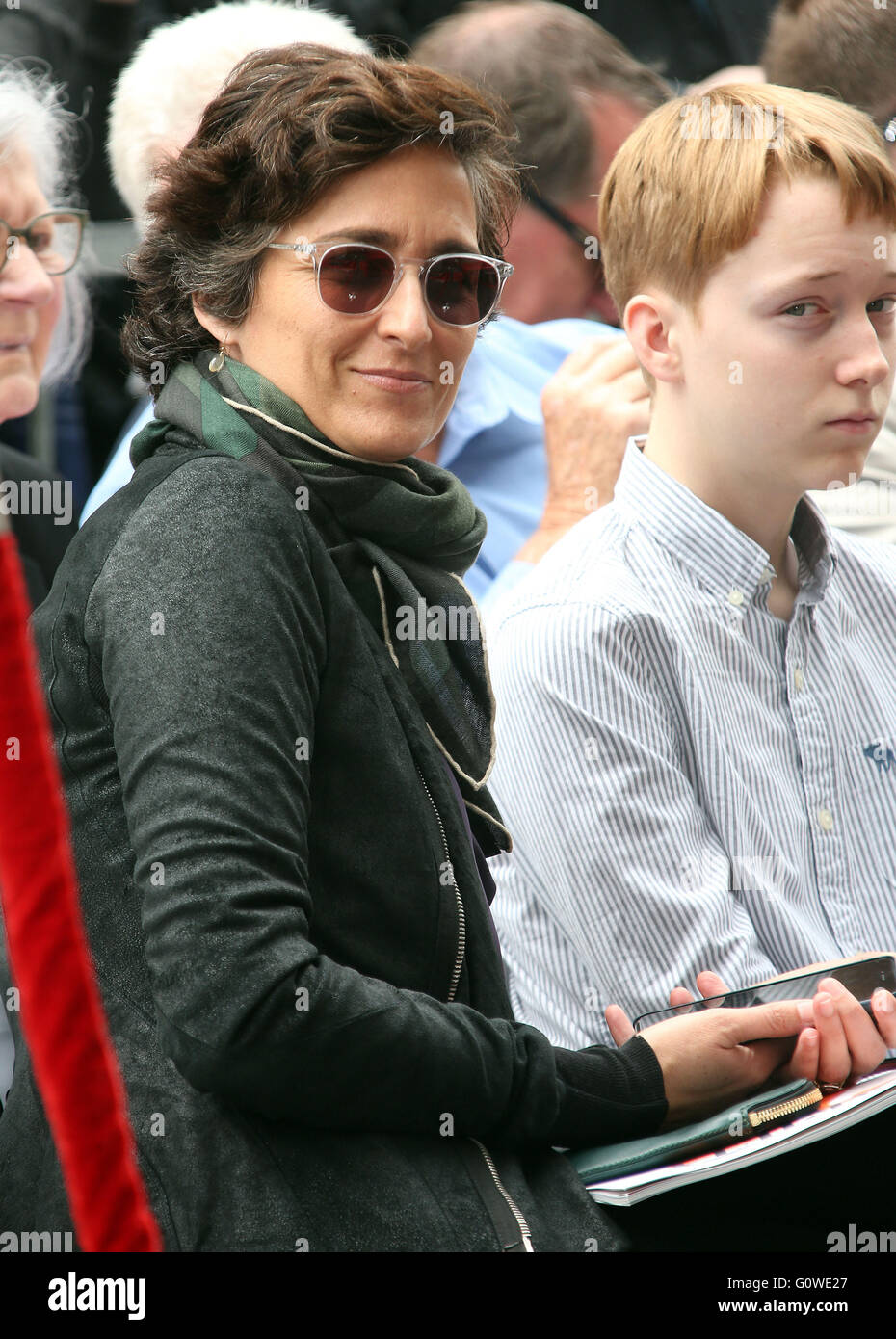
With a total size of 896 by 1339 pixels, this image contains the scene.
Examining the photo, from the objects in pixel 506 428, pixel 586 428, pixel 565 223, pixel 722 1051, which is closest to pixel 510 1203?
pixel 722 1051

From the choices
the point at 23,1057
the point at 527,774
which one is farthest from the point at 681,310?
the point at 23,1057

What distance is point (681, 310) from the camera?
6.48ft

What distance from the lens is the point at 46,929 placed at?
1.84 feet

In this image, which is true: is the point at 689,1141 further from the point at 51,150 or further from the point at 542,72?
the point at 542,72

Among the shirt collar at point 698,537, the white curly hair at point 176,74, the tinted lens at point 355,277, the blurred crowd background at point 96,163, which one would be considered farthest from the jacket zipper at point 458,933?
the white curly hair at point 176,74

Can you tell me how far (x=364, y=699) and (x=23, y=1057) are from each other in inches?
18.7

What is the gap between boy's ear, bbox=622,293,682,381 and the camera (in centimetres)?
199

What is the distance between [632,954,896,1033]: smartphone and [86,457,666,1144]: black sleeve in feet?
0.92

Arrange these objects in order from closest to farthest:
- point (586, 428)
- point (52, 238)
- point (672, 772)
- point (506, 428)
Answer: point (672, 772)
point (52, 238)
point (586, 428)
point (506, 428)

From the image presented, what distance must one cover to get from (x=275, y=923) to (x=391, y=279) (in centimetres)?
71

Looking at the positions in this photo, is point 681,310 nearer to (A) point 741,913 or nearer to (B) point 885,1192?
(A) point 741,913

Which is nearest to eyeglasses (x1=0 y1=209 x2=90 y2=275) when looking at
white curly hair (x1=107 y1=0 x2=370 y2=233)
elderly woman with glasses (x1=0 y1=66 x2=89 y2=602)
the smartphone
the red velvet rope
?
elderly woman with glasses (x1=0 y1=66 x2=89 y2=602)

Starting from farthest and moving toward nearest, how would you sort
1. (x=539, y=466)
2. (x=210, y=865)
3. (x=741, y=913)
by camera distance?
(x=539, y=466), (x=741, y=913), (x=210, y=865)

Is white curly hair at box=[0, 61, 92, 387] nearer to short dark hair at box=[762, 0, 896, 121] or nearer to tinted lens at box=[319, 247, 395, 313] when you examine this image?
tinted lens at box=[319, 247, 395, 313]
